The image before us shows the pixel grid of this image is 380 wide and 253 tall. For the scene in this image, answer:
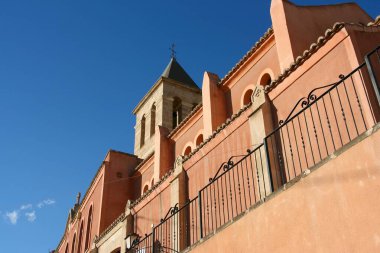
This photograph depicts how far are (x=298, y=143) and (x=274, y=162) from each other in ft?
2.10

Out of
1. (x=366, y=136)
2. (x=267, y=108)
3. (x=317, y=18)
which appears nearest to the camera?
(x=366, y=136)

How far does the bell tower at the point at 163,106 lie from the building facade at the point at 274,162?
5.10 m

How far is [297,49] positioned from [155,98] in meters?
18.5

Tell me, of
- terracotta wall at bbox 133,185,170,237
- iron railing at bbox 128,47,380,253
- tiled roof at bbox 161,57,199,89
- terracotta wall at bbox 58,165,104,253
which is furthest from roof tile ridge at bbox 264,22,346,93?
tiled roof at bbox 161,57,199,89

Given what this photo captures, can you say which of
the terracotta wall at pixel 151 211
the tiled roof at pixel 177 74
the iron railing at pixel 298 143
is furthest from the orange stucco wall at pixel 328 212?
the tiled roof at pixel 177 74

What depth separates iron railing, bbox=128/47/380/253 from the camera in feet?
27.5

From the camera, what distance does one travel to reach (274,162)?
9.83 metres

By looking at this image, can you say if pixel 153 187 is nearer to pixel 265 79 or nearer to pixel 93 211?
pixel 265 79

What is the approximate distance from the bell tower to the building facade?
16.7 ft

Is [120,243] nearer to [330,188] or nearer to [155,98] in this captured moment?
[330,188]

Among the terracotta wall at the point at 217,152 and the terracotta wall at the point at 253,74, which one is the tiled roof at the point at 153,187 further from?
the terracotta wall at the point at 253,74

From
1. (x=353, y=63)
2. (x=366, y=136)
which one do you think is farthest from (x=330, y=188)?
(x=353, y=63)

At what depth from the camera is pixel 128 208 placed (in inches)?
665

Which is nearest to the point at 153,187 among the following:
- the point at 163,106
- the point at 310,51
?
the point at 310,51
